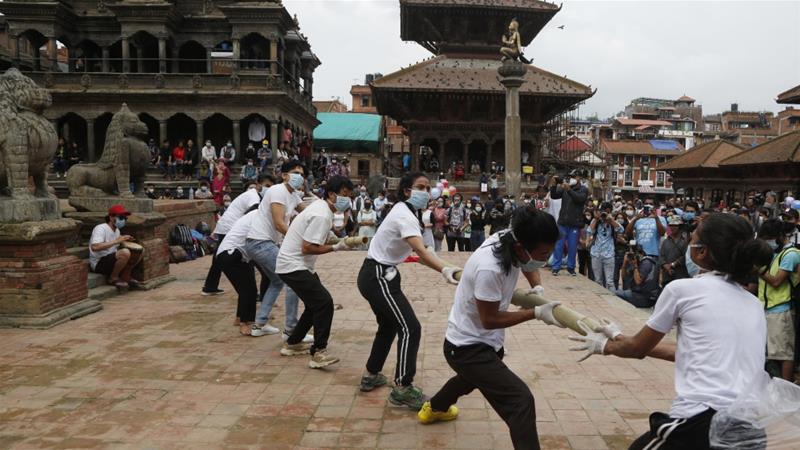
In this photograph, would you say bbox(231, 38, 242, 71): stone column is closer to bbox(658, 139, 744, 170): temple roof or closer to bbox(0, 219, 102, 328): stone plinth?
bbox(0, 219, 102, 328): stone plinth

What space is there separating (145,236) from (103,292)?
1.35 metres

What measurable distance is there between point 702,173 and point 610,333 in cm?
3365

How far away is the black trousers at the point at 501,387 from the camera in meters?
3.23

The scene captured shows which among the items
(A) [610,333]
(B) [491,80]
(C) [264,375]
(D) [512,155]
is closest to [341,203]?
(C) [264,375]

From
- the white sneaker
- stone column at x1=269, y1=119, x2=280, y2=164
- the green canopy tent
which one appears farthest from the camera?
the green canopy tent

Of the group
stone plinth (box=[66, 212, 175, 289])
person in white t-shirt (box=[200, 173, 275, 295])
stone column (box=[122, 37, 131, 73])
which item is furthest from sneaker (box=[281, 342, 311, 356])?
stone column (box=[122, 37, 131, 73])

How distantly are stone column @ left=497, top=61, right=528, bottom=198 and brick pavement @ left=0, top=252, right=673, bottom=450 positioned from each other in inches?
351

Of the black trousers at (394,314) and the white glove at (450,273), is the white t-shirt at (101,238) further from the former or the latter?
the white glove at (450,273)

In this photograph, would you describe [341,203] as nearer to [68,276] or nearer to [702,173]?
[68,276]

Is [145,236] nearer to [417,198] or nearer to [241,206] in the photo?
[241,206]

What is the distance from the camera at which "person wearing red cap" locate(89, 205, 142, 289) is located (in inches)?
339

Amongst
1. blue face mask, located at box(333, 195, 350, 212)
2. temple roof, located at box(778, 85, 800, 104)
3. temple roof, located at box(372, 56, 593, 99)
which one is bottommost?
blue face mask, located at box(333, 195, 350, 212)

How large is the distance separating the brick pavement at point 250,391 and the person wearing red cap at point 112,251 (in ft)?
4.48

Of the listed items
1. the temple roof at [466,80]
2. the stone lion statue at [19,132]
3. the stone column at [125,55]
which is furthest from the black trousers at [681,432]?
the stone column at [125,55]
